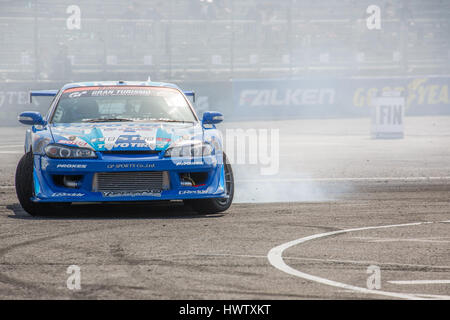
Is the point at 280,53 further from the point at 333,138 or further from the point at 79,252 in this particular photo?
the point at 79,252

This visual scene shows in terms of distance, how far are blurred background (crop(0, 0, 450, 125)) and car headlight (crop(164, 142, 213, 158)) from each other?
1976cm

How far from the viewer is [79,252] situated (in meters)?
5.78

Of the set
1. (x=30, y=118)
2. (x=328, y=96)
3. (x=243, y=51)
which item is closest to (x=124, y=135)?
(x=30, y=118)

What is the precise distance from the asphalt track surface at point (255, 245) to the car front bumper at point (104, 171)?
23 cm

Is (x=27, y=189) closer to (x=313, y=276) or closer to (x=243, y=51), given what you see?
(x=313, y=276)

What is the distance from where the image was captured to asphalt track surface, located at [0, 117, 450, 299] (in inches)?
181

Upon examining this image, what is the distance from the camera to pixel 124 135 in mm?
7672

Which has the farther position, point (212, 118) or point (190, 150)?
point (212, 118)

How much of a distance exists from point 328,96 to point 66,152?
23719 mm

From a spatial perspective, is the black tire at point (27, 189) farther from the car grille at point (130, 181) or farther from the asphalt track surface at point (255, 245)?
the car grille at point (130, 181)

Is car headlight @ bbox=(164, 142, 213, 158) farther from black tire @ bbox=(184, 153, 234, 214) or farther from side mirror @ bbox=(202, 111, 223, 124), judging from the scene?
side mirror @ bbox=(202, 111, 223, 124)

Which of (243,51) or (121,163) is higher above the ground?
(243,51)

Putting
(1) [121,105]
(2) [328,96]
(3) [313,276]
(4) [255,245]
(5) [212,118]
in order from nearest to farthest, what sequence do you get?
(3) [313,276] < (4) [255,245] < (5) [212,118] < (1) [121,105] < (2) [328,96]

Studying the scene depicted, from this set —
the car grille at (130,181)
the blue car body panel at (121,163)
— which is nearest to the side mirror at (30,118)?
the blue car body panel at (121,163)
